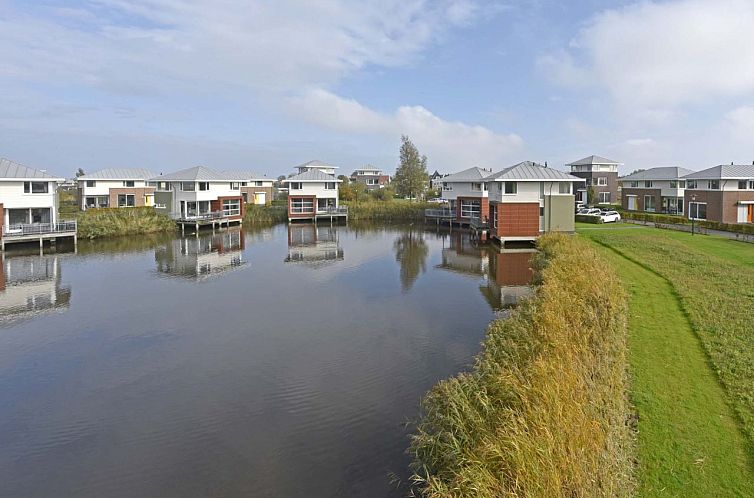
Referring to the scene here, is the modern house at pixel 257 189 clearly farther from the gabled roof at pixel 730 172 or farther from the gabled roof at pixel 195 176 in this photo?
the gabled roof at pixel 730 172

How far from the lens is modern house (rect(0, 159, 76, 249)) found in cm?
3303

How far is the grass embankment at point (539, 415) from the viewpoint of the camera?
18.5ft

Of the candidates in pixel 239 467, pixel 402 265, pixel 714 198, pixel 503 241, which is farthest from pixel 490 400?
pixel 714 198

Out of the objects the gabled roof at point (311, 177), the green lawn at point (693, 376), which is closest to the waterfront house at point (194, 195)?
the gabled roof at point (311, 177)

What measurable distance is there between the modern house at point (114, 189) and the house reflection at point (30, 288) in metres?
28.6

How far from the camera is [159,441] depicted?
9977 mm

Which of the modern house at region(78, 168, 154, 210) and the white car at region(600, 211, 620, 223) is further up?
the modern house at region(78, 168, 154, 210)

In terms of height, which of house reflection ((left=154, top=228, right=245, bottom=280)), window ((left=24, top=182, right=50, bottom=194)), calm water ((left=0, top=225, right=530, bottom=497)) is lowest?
calm water ((left=0, top=225, right=530, bottom=497))

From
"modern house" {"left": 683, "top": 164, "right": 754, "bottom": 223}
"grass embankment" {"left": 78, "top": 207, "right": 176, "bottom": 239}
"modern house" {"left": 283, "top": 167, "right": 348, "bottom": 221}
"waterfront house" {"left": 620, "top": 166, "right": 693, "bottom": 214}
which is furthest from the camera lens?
"modern house" {"left": 283, "top": 167, "right": 348, "bottom": 221}

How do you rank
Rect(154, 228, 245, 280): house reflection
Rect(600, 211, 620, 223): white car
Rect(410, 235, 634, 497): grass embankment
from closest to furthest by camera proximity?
Rect(410, 235, 634, 497): grass embankment < Rect(154, 228, 245, 280): house reflection < Rect(600, 211, 620, 223): white car

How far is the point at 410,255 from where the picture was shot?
1314 inches

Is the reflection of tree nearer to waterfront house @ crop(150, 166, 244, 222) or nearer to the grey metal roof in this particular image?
waterfront house @ crop(150, 166, 244, 222)

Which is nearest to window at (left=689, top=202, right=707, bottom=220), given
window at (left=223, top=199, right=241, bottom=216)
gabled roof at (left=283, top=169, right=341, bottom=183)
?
gabled roof at (left=283, top=169, right=341, bottom=183)

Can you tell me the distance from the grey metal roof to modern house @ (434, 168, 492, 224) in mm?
Answer: 33935
